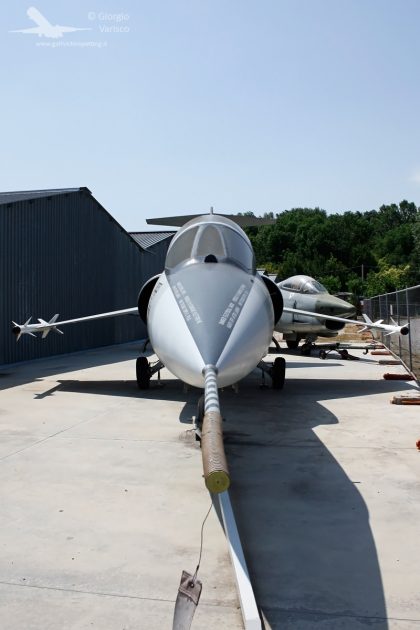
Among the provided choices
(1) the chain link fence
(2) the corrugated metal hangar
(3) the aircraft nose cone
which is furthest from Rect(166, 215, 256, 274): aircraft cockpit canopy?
(3) the aircraft nose cone

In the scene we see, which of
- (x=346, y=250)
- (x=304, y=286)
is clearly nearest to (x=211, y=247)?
(x=304, y=286)

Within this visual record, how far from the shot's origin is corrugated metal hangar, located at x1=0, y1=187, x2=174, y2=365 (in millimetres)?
17484

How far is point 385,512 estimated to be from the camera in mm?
4664

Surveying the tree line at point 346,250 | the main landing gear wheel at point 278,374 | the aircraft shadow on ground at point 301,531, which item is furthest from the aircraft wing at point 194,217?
the tree line at point 346,250

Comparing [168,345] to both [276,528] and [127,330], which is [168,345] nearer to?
[276,528]

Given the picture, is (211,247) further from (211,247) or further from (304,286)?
(304,286)

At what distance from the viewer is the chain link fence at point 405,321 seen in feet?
45.1

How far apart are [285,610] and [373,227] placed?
104m

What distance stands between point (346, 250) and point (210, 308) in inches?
3474

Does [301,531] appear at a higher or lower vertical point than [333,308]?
lower

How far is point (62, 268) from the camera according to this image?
69.2ft

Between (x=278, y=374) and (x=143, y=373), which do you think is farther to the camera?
(x=278, y=374)

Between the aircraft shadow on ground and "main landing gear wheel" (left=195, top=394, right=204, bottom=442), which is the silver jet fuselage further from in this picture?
the aircraft shadow on ground

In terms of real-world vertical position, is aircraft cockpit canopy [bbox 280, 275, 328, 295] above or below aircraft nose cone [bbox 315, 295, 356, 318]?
above
